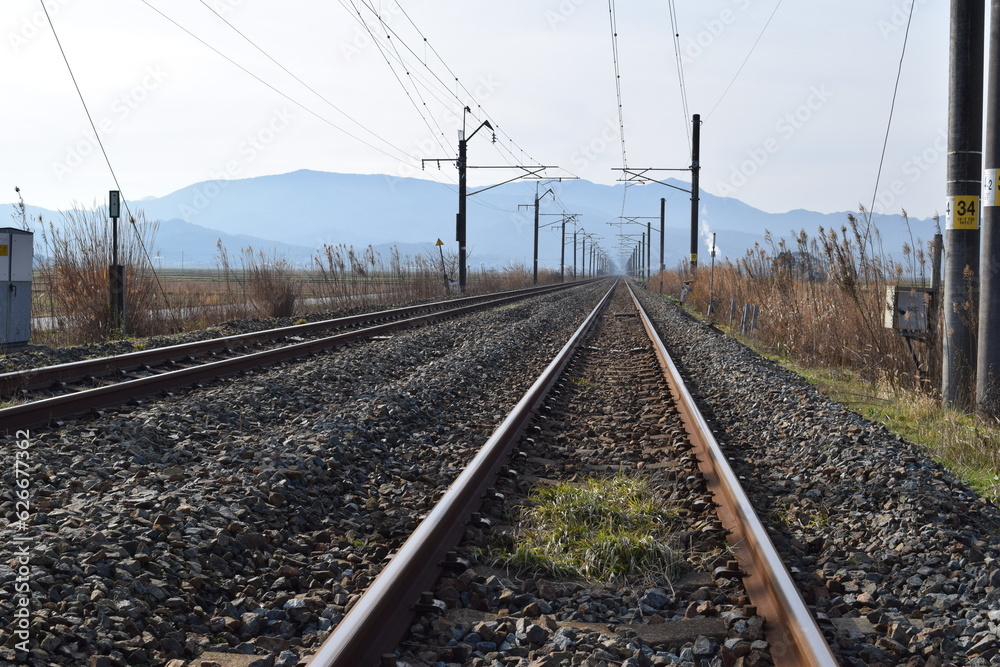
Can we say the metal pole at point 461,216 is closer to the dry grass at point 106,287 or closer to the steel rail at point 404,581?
the dry grass at point 106,287

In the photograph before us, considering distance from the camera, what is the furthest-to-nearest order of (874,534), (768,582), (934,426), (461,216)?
(461,216) → (934,426) → (874,534) → (768,582)

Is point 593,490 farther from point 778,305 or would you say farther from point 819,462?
point 778,305

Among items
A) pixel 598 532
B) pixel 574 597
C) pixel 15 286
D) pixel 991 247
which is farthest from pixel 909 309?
pixel 15 286

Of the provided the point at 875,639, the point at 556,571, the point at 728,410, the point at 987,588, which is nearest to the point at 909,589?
the point at 987,588

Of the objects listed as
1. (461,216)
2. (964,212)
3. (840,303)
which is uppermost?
(461,216)

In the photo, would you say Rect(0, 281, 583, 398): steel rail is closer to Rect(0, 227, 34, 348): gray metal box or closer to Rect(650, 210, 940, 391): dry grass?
Rect(0, 227, 34, 348): gray metal box

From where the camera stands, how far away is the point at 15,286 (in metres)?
11.7

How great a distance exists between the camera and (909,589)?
3643 mm

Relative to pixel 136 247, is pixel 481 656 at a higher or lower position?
lower

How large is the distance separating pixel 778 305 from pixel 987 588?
11547 mm

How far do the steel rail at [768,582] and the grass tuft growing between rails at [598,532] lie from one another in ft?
1.08

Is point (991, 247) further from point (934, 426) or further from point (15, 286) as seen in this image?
point (15, 286)

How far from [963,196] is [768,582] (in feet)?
19.0

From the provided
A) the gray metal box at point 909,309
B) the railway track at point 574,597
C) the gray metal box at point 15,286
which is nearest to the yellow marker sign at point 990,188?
the gray metal box at point 909,309
